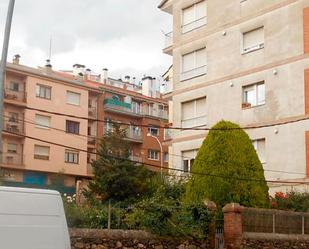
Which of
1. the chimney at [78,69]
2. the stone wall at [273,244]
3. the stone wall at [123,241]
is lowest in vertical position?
the stone wall at [273,244]

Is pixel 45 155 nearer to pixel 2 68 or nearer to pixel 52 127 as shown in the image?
pixel 52 127

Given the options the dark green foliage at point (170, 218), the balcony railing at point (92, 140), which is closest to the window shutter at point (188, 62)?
the dark green foliage at point (170, 218)

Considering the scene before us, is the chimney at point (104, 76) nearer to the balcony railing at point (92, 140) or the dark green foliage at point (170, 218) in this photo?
the balcony railing at point (92, 140)

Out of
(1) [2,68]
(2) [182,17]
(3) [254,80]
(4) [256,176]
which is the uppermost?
(2) [182,17]

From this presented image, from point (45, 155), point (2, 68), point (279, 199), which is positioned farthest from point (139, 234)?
point (45, 155)

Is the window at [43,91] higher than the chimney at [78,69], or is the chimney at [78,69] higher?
the chimney at [78,69]

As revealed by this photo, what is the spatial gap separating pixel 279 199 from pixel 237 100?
8135 millimetres

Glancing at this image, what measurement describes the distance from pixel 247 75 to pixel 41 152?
29.7 metres

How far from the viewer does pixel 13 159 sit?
2133 inches

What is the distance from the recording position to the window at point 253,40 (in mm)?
30297

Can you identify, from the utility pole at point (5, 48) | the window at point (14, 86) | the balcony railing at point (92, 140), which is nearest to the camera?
the utility pole at point (5, 48)

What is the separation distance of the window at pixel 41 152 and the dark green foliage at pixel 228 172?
35659 millimetres

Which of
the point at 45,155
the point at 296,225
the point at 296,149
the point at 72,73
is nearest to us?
the point at 296,225

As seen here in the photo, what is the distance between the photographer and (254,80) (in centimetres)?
3012
